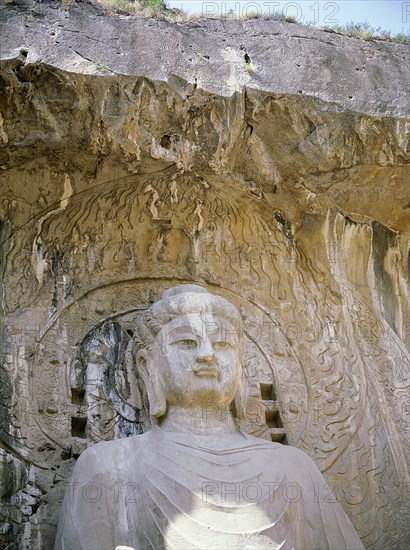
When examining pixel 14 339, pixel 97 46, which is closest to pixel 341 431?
pixel 14 339

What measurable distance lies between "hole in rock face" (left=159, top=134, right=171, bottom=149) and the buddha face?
43.3 inches

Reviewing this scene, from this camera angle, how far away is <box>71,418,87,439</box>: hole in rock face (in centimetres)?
870

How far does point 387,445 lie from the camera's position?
8812 millimetres

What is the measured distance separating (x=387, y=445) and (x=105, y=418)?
176cm

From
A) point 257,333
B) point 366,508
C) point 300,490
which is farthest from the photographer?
point 257,333

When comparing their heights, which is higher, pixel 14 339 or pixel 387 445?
pixel 14 339

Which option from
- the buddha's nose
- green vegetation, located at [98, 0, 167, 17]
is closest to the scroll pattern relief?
the buddha's nose

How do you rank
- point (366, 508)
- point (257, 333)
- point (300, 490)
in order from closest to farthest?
point (300, 490)
point (366, 508)
point (257, 333)

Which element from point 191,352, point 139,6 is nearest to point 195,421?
point 191,352

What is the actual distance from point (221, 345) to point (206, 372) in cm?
26

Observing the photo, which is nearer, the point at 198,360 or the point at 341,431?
the point at 198,360

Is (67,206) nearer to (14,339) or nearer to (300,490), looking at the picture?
(14,339)

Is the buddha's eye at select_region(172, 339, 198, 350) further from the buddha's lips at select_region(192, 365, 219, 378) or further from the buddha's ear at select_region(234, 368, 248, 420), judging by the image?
the buddha's ear at select_region(234, 368, 248, 420)

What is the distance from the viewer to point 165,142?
8820 millimetres
